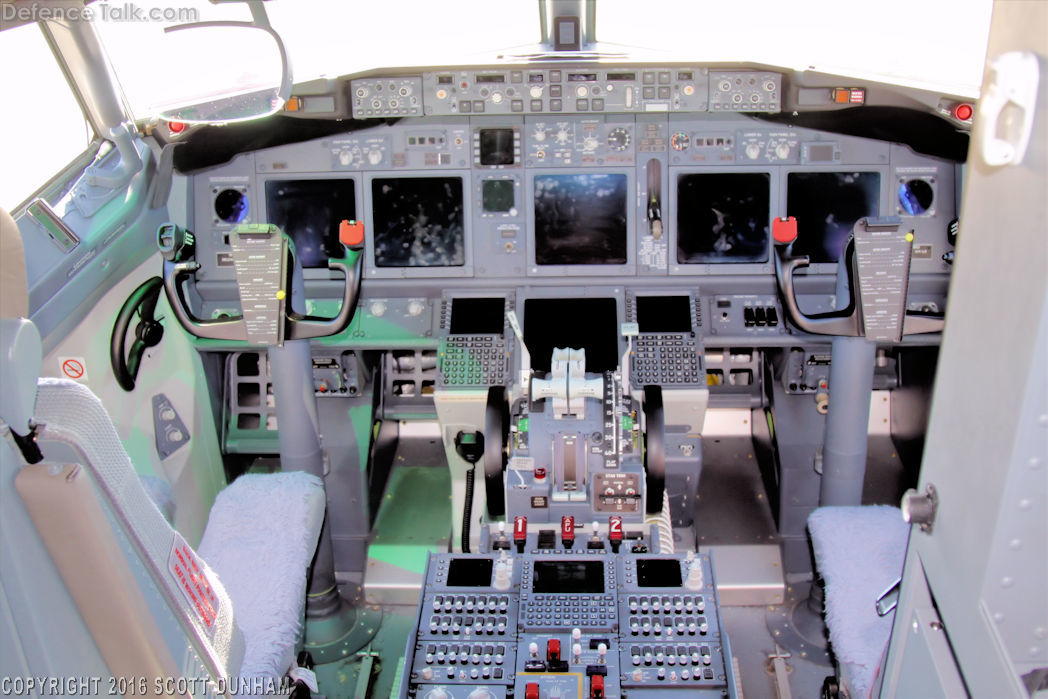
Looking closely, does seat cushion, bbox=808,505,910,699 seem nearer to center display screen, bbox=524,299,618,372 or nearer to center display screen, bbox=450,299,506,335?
center display screen, bbox=524,299,618,372

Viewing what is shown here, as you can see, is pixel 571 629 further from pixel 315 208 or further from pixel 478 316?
pixel 315 208

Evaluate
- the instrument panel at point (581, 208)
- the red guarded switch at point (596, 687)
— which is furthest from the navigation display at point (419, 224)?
the red guarded switch at point (596, 687)

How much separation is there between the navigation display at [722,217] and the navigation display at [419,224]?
91cm

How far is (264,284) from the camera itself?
295 centimetres

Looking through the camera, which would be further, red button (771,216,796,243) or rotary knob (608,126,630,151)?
rotary knob (608,126,630,151)

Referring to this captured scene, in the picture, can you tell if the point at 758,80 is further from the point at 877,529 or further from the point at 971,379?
the point at 971,379

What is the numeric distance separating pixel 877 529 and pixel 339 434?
219 cm

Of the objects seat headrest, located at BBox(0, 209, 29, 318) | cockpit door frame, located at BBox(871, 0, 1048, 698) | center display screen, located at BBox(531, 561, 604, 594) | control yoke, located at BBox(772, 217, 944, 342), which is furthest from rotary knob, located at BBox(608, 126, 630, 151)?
seat headrest, located at BBox(0, 209, 29, 318)

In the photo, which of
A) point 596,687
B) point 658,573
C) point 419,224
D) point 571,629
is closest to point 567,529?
point 658,573

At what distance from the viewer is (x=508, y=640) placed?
2.34 metres

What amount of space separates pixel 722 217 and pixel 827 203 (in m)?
0.42

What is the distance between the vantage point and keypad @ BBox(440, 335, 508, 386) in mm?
3564

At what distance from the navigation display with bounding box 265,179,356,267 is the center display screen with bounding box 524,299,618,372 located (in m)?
0.83
